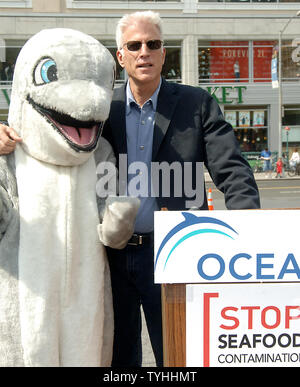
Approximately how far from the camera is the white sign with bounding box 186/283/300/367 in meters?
2.08

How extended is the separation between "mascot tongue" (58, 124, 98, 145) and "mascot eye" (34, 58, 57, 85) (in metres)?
0.22

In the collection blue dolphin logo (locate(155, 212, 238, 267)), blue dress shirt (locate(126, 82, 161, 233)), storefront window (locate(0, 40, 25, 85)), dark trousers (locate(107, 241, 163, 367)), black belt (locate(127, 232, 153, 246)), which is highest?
storefront window (locate(0, 40, 25, 85))

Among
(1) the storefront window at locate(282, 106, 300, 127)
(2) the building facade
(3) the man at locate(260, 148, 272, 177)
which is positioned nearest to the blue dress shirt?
(2) the building facade

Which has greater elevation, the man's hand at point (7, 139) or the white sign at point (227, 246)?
the man's hand at point (7, 139)

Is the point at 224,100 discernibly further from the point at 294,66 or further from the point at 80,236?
the point at 80,236

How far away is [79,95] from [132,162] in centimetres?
51

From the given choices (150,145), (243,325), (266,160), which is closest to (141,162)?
(150,145)

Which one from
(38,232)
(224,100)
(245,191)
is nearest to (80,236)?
(38,232)

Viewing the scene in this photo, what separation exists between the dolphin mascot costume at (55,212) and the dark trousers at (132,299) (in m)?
0.21

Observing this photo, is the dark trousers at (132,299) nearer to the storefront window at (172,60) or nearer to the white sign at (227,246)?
the white sign at (227,246)

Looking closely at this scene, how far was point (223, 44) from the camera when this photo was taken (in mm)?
23734

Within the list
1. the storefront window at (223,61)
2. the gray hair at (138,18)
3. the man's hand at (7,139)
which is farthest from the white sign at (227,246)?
the storefront window at (223,61)

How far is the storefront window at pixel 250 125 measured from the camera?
955 inches

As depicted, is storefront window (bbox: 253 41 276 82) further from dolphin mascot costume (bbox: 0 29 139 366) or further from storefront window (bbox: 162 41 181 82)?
dolphin mascot costume (bbox: 0 29 139 366)
